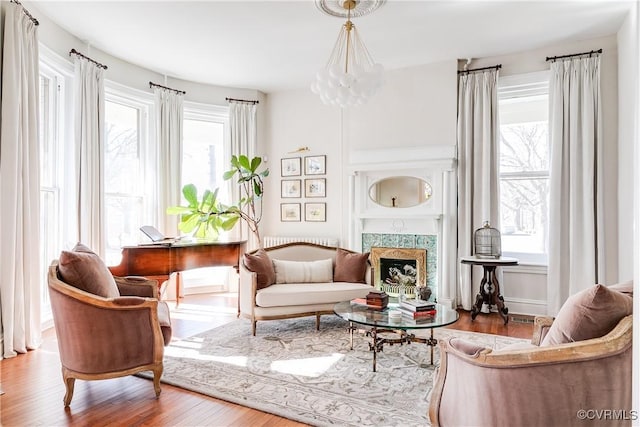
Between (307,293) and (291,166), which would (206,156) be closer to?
(291,166)

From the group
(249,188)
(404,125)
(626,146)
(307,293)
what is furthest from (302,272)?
(626,146)

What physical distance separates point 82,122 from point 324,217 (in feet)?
10.8

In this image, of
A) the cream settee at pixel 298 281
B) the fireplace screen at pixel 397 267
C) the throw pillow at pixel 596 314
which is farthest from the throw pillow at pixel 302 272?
the throw pillow at pixel 596 314

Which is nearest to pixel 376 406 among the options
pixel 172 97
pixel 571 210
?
pixel 571 210

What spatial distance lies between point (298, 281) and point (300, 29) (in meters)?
2.62

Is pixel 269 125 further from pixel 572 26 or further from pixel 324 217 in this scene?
pixel 572 26

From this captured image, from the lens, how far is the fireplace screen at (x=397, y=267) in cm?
497

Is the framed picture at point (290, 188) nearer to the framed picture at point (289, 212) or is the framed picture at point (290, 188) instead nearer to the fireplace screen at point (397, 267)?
the framed picture at point (289, 212)

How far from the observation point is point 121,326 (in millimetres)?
2412

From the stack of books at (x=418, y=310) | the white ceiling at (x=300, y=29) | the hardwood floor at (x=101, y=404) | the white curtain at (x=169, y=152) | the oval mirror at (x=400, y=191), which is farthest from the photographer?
the white curtain at (x=169, y=152)

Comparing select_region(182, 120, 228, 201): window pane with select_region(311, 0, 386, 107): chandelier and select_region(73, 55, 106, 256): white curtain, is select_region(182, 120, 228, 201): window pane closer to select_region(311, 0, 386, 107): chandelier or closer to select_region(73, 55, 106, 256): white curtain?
select_region(73, 55, 106, 256): white curtain

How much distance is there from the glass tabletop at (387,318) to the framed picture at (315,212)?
267cm

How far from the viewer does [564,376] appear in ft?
4.84

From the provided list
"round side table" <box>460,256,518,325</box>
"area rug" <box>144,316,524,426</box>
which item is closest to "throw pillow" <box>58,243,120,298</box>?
"area rug" <box>144,316,524,426</box>
